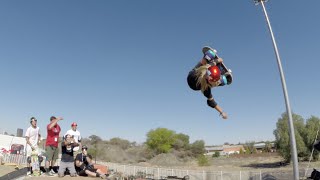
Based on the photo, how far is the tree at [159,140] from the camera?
113625 millimetres

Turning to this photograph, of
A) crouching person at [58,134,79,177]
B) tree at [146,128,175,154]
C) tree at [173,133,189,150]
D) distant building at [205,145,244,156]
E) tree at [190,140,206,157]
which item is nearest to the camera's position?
crouching person at [58,134,79,177]

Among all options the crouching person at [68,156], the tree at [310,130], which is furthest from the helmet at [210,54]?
the tree at [310,130]

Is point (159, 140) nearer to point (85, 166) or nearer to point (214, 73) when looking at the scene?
point (85, 166)

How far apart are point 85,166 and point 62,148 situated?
117cm

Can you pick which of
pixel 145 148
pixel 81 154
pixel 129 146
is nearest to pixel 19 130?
pixel 81 154

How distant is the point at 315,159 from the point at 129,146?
82.8 meters

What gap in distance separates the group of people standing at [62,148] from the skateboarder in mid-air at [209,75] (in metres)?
6.69

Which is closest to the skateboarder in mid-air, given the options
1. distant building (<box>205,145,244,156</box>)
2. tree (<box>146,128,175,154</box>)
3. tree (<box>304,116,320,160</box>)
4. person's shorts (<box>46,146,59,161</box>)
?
person's shorts (<box>46,146,59,161</box>)

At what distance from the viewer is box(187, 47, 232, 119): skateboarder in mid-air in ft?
23.9

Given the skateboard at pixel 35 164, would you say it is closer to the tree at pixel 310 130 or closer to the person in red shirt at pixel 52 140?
the person in red shirt at pixel 52 140

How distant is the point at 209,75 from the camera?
7273mm

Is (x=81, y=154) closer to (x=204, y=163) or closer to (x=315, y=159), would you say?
(x=315, y=159)

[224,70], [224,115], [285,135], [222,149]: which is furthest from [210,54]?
[222,149]

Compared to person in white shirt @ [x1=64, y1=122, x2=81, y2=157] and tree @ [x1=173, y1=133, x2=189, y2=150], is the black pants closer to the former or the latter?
person in white shirt @ [x1=64, y1=122, x2=81, y2=157]
